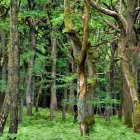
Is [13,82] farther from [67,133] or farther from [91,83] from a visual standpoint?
[91,83]

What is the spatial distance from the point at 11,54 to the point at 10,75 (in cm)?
103

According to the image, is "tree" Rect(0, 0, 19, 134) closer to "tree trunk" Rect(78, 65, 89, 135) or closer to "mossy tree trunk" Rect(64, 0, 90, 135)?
"mossy tree trunk" Rect(64, 0, 90, 135)

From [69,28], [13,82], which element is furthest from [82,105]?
[13,82]

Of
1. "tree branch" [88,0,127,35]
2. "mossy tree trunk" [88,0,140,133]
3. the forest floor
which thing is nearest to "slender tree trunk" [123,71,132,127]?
the forest floor

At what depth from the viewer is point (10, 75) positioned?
1039 centimetres

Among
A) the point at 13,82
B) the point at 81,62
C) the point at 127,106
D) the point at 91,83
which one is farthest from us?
the point at 91,83

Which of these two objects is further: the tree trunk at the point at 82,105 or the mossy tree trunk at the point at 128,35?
the mossy tree trunk at the point at 128,35

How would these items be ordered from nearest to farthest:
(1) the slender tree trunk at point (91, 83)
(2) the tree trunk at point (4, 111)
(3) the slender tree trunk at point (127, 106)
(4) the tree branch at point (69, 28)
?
1. (4) the tree branch at point (69, 28)
2. (2) the tree trunk at point (4, 111)
3. (3) the slender tree trunk at point (127, 106)
4. (1) the slender tree trunk at point (91, 83)

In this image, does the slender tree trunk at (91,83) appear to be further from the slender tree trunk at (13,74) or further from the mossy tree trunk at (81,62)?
the mossy tree trunk at (81,62)

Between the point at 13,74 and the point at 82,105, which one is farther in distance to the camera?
the point at 13,74

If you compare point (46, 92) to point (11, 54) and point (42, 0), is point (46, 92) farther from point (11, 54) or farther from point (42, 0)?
point (11, 54)

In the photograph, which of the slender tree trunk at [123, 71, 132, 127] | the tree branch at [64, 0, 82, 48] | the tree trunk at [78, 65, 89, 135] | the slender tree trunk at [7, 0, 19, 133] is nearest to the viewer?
the tree branch at [64, 0, 82, 48]

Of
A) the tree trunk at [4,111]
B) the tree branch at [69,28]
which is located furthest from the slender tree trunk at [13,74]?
the tree branch at [69,28]

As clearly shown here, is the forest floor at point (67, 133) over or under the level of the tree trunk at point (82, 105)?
under
